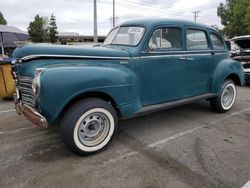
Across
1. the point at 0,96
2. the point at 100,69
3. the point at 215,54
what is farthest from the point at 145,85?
the point at 0,96

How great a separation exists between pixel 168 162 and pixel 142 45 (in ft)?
6.19

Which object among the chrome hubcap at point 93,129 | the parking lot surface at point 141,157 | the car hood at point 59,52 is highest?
the car hood at point 59,52

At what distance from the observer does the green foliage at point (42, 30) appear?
43.9m

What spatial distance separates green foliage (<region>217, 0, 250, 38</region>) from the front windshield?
27012 millimetres

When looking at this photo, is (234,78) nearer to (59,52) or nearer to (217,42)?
(217,42)

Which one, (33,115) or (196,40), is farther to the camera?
(196,40)

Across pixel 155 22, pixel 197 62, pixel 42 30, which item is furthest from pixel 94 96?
pixel 42 30

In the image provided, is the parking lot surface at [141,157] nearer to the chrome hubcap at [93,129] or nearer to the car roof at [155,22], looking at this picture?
the chrome hubcap at [93,129]

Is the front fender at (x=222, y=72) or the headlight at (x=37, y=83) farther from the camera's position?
the front fender at (x=222, y=72)

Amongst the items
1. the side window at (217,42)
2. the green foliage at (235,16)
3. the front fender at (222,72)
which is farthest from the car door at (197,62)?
the green foliage at (235,16)

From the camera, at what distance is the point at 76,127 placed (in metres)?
3.14

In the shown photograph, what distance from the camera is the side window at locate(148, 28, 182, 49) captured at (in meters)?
4.04

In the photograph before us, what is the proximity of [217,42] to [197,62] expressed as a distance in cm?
106

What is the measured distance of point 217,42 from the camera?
17.5 ft
